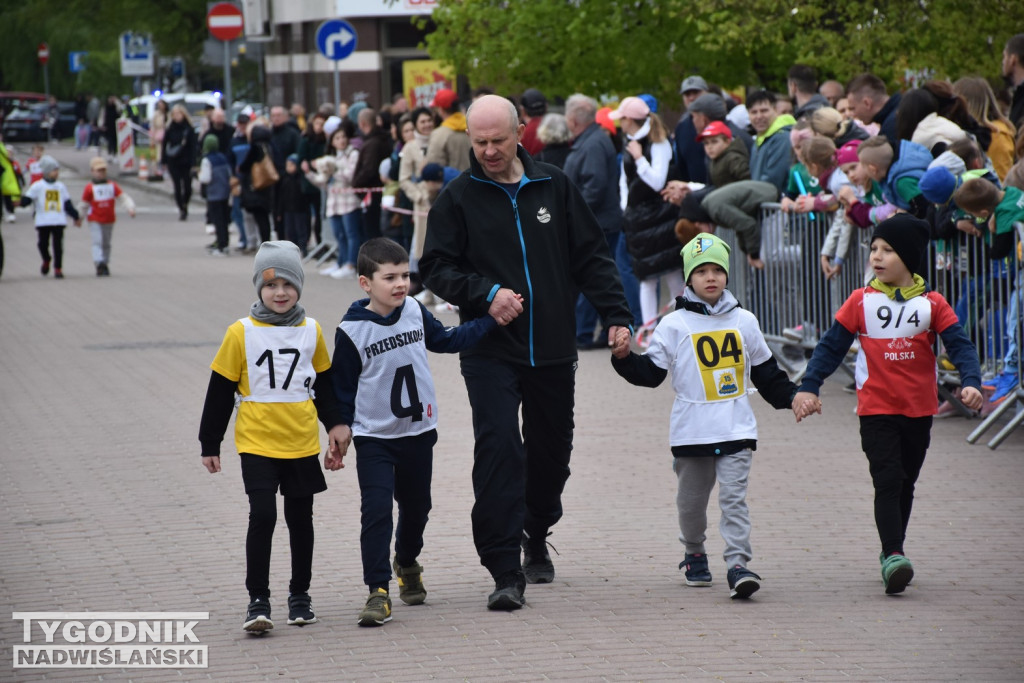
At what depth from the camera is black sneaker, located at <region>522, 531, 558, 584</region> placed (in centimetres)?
645

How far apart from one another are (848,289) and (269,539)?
5826 millimetres

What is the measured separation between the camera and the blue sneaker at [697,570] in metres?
6.31

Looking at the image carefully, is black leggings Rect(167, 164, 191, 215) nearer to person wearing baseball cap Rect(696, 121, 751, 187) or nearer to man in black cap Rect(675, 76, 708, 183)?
man in black cap Rect(675, 76, 708, 183)

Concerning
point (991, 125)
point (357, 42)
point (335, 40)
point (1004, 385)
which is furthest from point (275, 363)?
point (357, 42)

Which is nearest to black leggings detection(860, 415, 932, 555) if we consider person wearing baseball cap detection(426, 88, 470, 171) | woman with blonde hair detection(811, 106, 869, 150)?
woman with blonde hair detection(811, 106, 869, 150)

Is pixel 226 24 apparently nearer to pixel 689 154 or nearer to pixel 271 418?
pixel 689 154

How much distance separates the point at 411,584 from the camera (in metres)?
6.15

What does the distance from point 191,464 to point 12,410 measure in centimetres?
260

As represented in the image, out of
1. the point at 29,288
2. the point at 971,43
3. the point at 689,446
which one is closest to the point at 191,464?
the point at 689,446

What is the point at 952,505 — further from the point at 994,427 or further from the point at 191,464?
the point at 191,464

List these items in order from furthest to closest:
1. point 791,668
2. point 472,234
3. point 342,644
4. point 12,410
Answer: point 12,410, point 472,234, point 342,644, point 791,668

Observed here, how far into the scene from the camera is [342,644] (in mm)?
5590

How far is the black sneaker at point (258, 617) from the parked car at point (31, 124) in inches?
2368

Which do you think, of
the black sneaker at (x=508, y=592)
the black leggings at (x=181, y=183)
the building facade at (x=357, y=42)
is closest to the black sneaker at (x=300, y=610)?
Answer: the black sneaker at (x=508, y=592)
